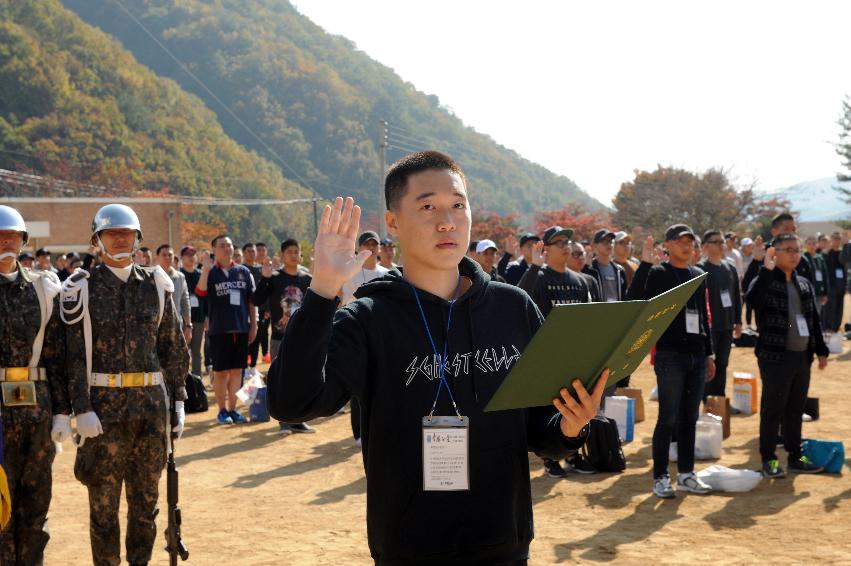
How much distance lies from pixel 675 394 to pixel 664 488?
34.9 inches

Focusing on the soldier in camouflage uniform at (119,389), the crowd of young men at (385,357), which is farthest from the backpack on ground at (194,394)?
the soldier in camouflage uniform at (119,389)

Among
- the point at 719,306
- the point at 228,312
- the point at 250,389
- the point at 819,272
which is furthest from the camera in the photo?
the point at 819,272

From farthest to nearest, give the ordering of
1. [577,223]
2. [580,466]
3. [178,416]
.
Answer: [577,223] < [580,466] < [178,416]

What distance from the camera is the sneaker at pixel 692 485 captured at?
848 centimetres

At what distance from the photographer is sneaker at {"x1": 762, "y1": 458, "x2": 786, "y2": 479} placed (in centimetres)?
896

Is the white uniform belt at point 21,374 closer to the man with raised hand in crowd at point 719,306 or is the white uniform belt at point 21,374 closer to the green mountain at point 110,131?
the man with raised hand in crowd at point 719,306

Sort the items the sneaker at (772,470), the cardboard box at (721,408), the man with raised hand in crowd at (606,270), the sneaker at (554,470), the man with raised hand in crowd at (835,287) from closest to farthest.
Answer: the sneaker at (772,470), the sneaker at (554,470), the cardboard box at (721,408), the man with raised hand in crowd at (606,270), the man with raised hand in crowd at (835,287)

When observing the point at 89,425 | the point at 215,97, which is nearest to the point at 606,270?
the point at 89,425

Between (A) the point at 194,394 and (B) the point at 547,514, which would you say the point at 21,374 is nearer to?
(A) the point at 194,394

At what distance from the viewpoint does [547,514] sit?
314 inches

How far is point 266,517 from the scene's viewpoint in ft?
26.6

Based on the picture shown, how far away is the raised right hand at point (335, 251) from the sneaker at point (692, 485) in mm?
6709

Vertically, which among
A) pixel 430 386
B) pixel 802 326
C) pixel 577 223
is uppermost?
pixel 577 223

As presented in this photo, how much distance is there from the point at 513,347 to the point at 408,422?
1.37 feet
